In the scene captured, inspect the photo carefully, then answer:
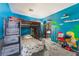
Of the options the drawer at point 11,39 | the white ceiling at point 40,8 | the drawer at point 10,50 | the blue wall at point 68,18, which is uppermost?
the white ceiling at point 40,8

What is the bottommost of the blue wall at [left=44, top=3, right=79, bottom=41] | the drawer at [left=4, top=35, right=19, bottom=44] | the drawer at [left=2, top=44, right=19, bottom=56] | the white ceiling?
the drawer at [left=2, top=44, right=19, bottom=56]

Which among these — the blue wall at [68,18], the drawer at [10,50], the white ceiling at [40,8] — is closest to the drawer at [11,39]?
the drawer at [10,50]

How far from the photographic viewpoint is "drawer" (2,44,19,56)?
170cm

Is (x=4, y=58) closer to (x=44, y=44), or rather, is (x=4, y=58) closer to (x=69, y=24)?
(x=44, y=44)

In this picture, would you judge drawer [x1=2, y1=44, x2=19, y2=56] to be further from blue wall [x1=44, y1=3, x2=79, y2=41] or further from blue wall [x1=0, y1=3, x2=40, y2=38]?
blue wall [x1=44, y1=3, x2=79, y2=41]

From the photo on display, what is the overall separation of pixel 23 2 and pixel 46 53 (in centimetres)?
92

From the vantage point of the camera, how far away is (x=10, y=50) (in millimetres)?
1721

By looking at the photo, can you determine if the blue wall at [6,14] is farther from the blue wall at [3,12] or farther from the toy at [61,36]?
the toy at [61,36]

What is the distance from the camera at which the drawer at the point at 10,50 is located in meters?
1.70

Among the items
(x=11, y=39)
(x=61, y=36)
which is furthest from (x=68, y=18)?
(x=11, y=39)

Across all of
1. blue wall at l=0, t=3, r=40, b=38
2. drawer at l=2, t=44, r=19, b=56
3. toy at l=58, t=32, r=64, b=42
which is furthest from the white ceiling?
drawer at l=2, t=44, r=19, b=56

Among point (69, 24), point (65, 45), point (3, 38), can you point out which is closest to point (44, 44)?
point (65, 45)

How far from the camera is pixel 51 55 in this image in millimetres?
1759

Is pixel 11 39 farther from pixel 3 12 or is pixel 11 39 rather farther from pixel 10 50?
pixel 3 12
